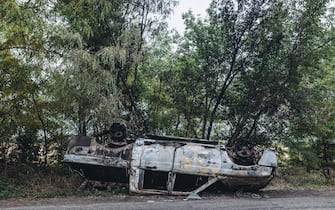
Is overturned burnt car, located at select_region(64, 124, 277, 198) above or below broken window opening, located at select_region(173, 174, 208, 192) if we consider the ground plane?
above

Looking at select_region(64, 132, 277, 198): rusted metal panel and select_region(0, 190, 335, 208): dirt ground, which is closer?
select_region(0, 190, 335, 208): dirt ground

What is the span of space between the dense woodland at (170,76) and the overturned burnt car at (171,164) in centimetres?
84

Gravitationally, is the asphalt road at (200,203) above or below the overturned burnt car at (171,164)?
below

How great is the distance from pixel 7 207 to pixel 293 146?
6242 mm

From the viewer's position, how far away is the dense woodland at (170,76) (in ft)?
22.0

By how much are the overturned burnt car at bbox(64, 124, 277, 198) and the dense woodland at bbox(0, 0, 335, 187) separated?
2.76 ft

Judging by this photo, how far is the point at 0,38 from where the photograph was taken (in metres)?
6.71

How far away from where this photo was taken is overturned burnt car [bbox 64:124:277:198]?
6.07 metres

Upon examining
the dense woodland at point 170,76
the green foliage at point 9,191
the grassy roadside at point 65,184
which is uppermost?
the dense woodland at point 170,76

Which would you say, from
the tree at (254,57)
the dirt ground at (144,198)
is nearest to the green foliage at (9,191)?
the dirt ground at (144,198)

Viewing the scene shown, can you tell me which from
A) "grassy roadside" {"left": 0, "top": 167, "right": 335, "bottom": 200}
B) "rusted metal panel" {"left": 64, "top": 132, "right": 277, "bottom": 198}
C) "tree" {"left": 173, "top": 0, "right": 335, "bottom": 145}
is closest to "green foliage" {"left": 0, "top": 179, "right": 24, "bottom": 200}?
"grassy roadside" {"left": 0, "top": 167, "right": 335, "bottom": 200}

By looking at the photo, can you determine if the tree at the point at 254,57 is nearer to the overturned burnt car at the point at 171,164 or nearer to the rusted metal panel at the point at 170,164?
the overturned burnt car at the point at 171,164

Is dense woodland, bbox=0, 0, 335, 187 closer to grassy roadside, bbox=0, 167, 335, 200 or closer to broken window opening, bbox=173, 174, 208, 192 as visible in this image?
grassy roadside, bbox=0, 167, 335, 200

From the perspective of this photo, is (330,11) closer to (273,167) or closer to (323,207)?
(273,167)
